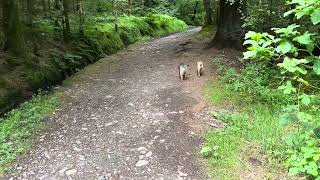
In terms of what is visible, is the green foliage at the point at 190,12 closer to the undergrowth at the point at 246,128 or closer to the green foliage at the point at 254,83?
the green foliage at the point at 254,83

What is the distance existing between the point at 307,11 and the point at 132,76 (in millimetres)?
9301

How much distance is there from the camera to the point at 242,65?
12055 mm

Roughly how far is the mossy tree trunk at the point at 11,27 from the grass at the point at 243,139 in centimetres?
609

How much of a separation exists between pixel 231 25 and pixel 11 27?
24.4 feet

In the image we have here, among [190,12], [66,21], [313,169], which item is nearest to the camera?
[313,169]

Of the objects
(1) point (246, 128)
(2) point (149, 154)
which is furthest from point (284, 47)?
(1) point (246, 128)

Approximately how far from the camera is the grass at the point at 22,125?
7195mm

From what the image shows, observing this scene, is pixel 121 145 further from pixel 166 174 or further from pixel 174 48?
pixel 174 48

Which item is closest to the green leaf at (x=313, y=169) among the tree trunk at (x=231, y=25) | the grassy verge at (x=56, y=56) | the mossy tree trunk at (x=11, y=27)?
the grassy verge at (x=56, y=56)

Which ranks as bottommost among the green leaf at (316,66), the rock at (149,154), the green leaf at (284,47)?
the rock at (149,154)

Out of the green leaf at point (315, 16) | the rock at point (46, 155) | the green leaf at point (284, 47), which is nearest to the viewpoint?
the green leaf at point (315, 16)

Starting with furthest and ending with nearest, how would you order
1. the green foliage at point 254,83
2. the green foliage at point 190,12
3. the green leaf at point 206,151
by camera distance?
the green foliage at point 190,12
the green foliage at point 254,83
the green leaf at point 206,151

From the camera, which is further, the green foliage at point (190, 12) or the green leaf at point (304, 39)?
the green foliage at point (190, 12)

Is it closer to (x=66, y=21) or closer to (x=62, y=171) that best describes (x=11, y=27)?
(x=66, y=21)
